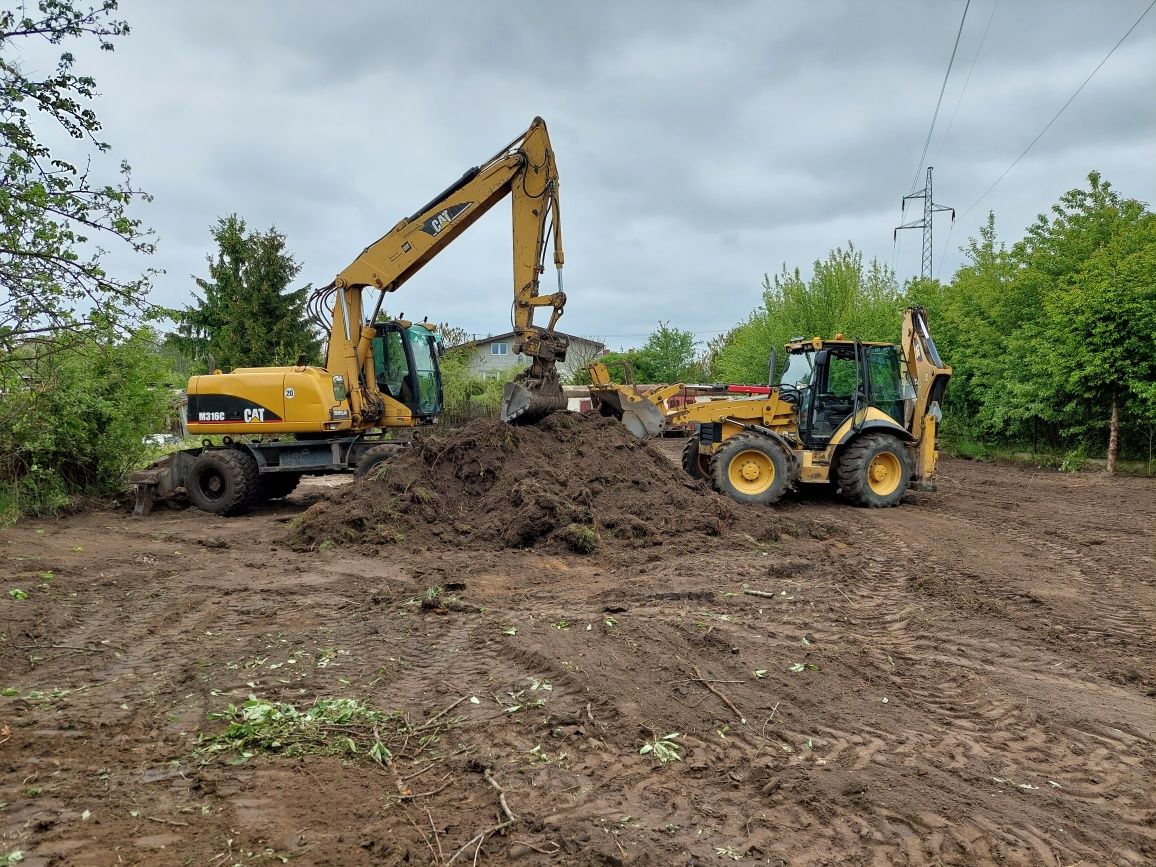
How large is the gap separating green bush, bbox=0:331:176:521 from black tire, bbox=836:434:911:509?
32.8ft

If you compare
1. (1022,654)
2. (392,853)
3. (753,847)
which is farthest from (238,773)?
(1022,654)

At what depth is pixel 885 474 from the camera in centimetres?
1180

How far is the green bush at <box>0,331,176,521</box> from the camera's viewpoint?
10609 mm

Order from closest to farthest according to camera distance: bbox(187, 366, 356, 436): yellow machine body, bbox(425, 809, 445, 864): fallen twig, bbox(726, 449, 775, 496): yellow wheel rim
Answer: bbox(425, 809, 445, 864): fallen twig < bbox(726, 449, 775, 496): yellow wheel rim < bbox(187, 366, 356, 436): yellow machine body

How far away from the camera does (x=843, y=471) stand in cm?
1143

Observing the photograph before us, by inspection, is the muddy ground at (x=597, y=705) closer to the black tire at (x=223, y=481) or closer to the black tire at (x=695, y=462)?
the black tire at (x=223, y=481)

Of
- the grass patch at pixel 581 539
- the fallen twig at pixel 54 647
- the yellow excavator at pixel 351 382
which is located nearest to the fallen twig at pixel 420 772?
the fallen twig at pixel 54 647

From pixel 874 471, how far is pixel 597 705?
349 inches

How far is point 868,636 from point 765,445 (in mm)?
5900

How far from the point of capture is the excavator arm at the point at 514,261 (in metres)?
10.7

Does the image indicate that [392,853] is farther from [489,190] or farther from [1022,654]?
[489,190]

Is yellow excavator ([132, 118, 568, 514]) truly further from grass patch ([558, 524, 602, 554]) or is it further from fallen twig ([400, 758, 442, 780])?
fallen twig ([400, 758, 442, 780])

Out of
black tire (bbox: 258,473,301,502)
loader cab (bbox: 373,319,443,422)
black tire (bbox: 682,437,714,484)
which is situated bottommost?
black tire (bbox: 258,473,301,502)

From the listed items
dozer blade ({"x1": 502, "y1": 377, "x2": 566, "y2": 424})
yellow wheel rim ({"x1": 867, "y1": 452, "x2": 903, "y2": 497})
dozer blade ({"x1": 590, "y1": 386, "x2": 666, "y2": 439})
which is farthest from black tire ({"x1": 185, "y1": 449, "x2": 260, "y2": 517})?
yellow wheel rim ({"x1": 867, "y1": 452, "x2": 903, "y2": 497})
